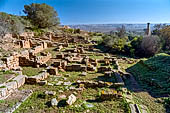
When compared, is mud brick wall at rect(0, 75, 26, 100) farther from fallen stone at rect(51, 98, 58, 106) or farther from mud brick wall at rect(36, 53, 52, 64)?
mud brick wall at rect(36, 53, 52, 64)

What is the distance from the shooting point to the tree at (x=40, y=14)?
1295 inches

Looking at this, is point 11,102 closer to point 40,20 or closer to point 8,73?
point 8,73

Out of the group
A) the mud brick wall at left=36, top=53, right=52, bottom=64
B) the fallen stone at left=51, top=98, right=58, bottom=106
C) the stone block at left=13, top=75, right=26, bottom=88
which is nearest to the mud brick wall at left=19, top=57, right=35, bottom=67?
the mud brick wall at left=36, top=53, right=52, bottom=64

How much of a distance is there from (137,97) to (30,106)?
5.41 metres

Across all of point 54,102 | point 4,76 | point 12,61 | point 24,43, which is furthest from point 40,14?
point 54,102

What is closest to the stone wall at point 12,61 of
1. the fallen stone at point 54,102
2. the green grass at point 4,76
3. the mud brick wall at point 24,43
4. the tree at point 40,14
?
the green grass at point 4,76

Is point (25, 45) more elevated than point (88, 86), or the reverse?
point (25, 45)

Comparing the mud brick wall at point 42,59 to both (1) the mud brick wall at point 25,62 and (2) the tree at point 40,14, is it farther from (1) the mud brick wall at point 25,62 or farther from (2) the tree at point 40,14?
(2) the tree at point 40,14

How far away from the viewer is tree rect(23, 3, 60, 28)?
108ft

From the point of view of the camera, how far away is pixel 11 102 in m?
5.64

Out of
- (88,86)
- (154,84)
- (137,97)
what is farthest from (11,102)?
(154,84)

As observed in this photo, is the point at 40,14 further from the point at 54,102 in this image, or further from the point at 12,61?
the point at 54,102

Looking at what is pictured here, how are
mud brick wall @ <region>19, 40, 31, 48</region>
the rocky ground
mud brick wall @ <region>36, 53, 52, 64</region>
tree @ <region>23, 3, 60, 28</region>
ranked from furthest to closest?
1. tree @ <region>23, 3, 60, 28</region>
2. mud brick wall @ <region>19, 40, 31, 48</region>
3. mud brick wall @ <region>36, 53, 52, 64</region>
4. the rocky ground

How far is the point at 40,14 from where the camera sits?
32281 mm
